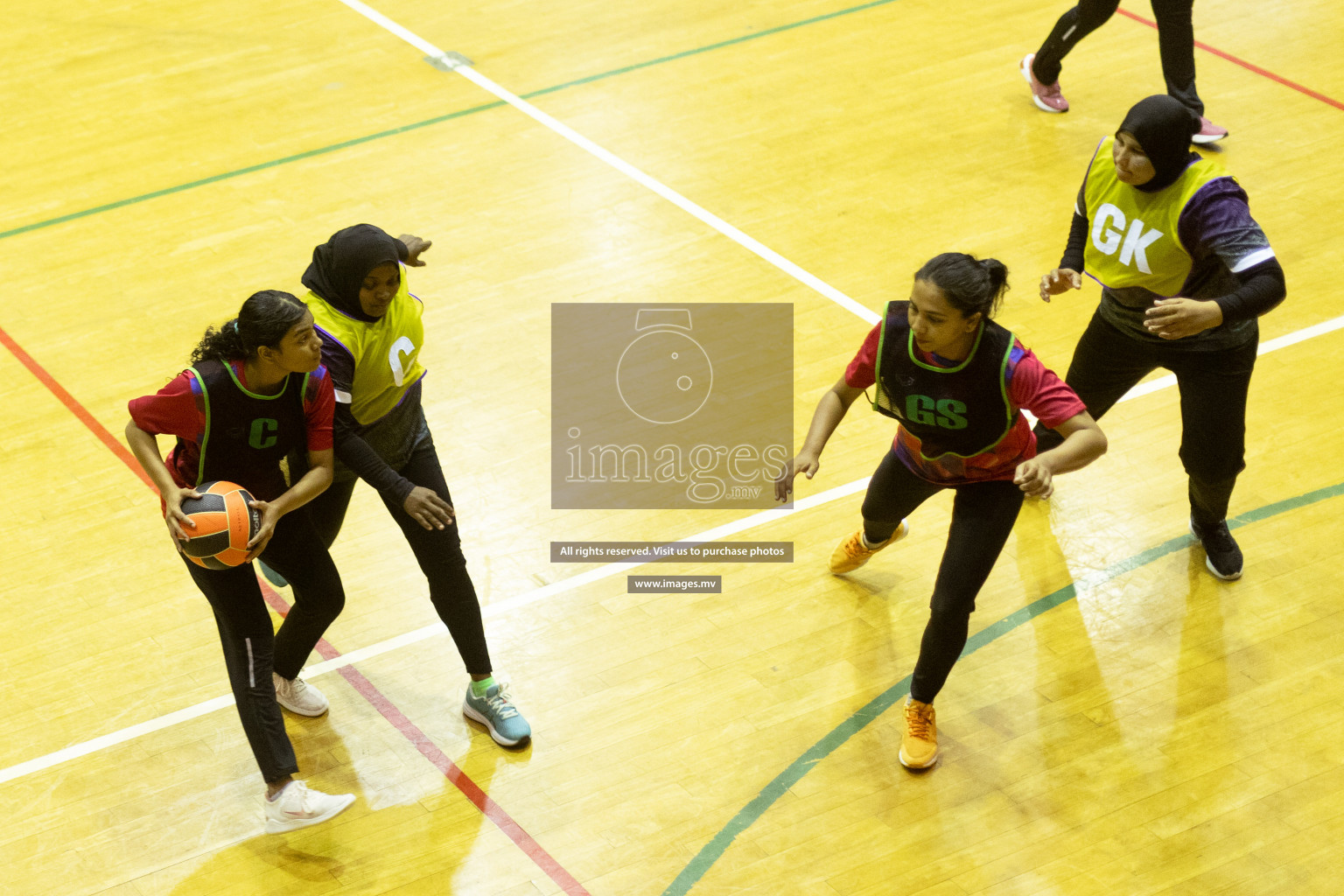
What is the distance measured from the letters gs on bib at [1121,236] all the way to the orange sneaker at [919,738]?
5.43 feet

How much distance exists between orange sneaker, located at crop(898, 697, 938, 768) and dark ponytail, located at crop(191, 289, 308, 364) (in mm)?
2320

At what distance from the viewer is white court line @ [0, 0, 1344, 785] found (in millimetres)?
4598

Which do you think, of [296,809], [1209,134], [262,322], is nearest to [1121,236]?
[262,322]

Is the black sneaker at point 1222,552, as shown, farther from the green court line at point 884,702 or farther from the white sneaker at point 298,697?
the white sneaker at point 298,697

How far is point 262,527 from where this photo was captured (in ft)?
12.7

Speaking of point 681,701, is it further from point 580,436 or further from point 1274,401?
point 1274,401

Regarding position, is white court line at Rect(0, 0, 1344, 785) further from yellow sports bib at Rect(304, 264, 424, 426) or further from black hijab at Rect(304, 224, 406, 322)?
black hijab at Rect(304, 224, 406, 322)

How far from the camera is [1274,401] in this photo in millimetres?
6125

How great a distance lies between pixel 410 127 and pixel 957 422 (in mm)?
5257

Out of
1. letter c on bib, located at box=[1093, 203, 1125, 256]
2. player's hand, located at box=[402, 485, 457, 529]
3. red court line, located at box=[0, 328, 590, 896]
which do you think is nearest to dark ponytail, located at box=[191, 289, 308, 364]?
player's hand, located at box=[402, 485, 457, 529]

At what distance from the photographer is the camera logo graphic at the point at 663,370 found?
6.18 m

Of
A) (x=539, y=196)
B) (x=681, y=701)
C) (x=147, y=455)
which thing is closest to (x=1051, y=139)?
(x=539, y=196)

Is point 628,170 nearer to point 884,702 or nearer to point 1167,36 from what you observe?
point 1167,36

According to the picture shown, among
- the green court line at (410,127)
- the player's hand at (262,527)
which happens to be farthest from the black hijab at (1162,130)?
the green court line at (410,127)
